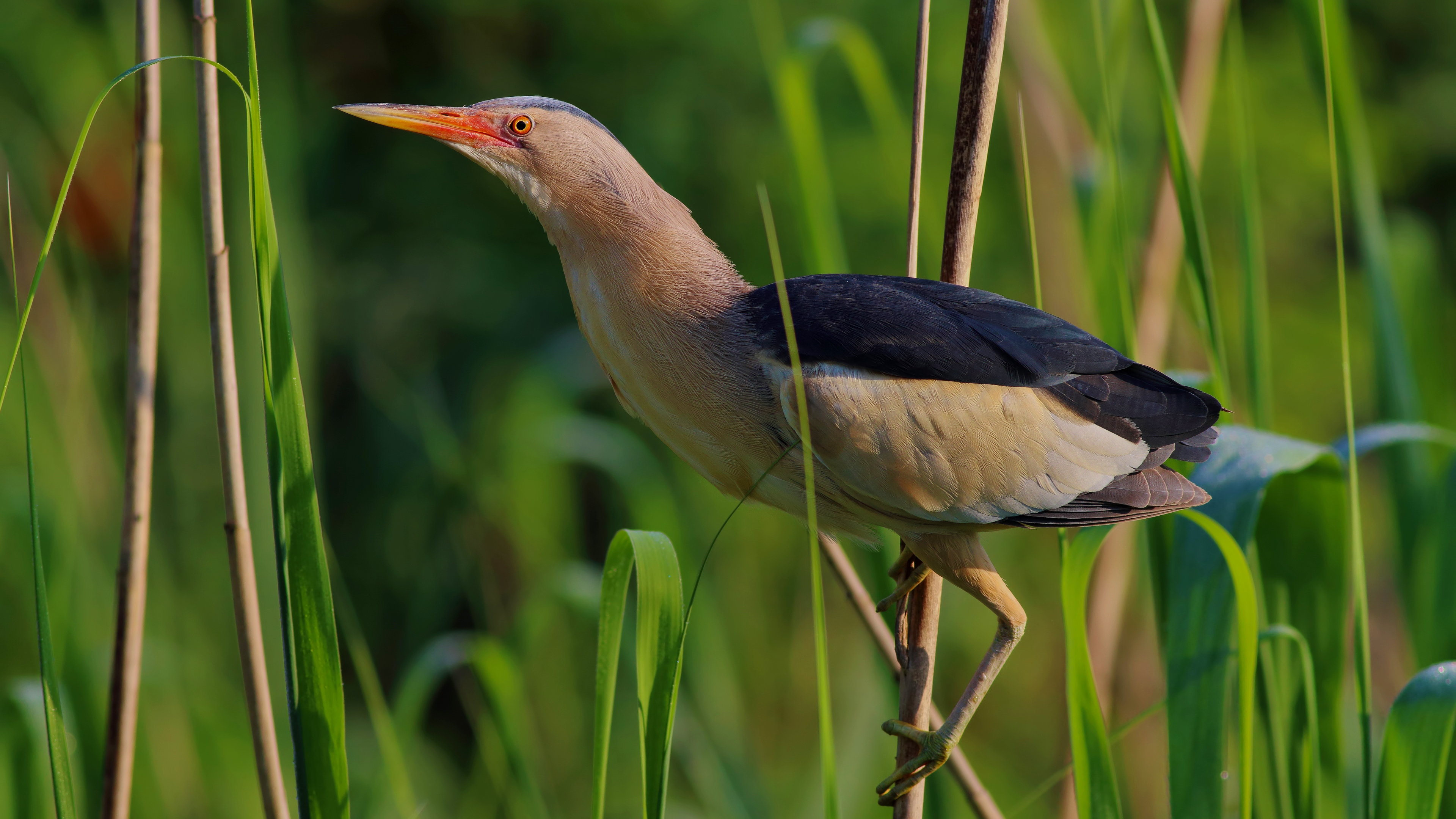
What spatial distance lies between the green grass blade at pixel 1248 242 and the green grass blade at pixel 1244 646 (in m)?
0.39

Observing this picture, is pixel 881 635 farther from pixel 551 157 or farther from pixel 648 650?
pixel 551 157

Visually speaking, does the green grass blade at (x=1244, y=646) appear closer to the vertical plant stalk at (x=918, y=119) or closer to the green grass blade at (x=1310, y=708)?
the green grass blade at (x=1310, y=708)

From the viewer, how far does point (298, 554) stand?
72 centimetres

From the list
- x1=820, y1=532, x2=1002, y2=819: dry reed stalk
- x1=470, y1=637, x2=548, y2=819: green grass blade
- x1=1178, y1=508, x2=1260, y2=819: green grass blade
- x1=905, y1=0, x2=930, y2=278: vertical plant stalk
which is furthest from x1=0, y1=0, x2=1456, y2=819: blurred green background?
x1=1178, y1=508, x2=1260, y2=819: green grass blade

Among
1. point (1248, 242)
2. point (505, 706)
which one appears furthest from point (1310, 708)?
point (505, 706)

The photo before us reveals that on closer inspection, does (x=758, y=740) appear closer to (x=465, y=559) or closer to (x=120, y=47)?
(x=465, y=559)

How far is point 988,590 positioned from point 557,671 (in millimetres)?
1982

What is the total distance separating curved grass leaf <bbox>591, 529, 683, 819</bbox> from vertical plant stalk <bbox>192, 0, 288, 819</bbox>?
0.26 m

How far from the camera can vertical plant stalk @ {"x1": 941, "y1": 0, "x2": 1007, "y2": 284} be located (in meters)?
0.94

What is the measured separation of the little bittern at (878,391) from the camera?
970mm

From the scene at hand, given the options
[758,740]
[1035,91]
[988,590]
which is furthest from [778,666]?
[988,590]

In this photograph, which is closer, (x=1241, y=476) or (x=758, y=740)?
(x=1241, y=476)

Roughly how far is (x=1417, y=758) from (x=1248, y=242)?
1.62 feet

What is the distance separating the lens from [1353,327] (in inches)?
106
